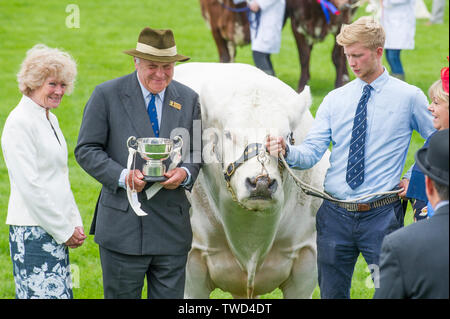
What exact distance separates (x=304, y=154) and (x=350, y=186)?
1.13 feet

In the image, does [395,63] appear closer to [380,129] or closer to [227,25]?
[227,25]

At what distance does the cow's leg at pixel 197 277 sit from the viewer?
5730 mm

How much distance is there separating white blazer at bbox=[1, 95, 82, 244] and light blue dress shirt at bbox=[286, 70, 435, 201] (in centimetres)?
142

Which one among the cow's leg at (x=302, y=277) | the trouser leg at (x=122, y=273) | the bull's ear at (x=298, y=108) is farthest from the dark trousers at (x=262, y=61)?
the trouser leg at (x=122, y=273)

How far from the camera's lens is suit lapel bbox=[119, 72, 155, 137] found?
4.71 m

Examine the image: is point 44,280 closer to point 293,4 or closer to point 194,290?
point 194,290

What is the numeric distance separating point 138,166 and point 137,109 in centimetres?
34

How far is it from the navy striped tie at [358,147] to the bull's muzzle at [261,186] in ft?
2.07

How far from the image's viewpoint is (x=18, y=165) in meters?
4.66

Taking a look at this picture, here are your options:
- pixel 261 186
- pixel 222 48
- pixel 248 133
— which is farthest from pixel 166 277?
→ pixel 222 48

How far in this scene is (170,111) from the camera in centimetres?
479

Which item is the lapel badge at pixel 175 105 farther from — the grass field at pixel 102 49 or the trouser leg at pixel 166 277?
the grass field at pixel 102 49

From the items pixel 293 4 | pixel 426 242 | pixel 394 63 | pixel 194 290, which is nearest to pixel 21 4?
pixel 293 4

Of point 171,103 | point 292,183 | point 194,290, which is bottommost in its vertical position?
point 194,290
